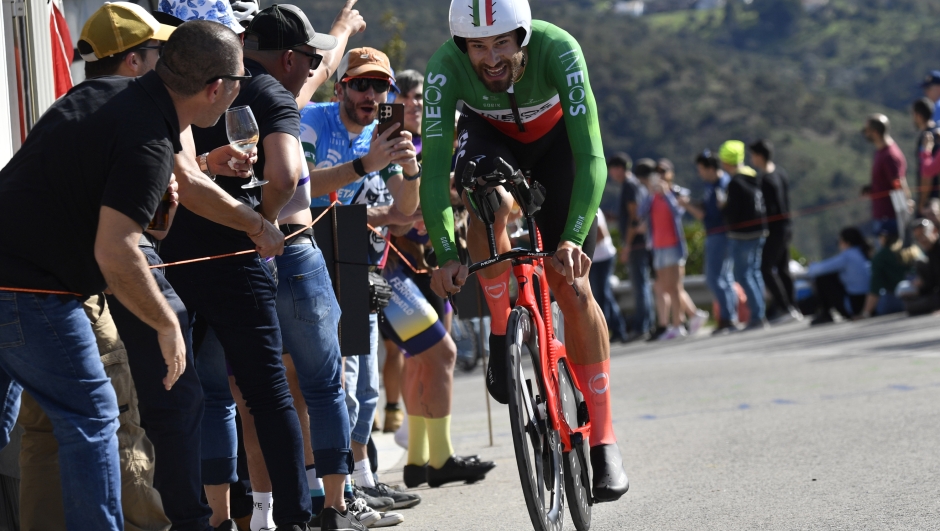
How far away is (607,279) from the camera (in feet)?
49.9

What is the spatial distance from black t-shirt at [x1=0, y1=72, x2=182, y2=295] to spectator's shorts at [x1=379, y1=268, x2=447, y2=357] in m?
2.97

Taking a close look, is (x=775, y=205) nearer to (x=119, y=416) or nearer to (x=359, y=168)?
(x=359, y=168)

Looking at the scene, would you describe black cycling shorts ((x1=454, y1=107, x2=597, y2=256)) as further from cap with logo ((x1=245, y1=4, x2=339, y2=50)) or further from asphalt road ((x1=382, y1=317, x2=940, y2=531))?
asphalt road ((x1=382, y1=317, x2=940, y2=531))

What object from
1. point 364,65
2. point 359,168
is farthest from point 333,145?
point 359,168

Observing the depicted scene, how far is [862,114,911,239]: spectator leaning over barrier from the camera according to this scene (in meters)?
15.0

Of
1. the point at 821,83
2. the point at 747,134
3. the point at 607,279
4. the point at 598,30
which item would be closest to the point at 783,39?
the point at 821,83

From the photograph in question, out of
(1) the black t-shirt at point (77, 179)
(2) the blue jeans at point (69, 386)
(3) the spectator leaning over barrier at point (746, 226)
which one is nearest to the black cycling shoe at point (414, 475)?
(2) the blue jeans at point (69, 386)

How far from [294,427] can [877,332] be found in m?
10.2

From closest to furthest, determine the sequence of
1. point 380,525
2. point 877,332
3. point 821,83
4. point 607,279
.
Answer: point 380,525
point 877,332
point 607,279
point 821,83

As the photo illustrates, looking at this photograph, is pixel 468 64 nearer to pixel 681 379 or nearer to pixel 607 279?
pixel 681 379

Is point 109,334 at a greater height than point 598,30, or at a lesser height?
lesser

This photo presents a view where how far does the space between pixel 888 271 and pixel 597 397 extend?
11073mm

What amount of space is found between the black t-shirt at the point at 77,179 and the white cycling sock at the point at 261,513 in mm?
1676

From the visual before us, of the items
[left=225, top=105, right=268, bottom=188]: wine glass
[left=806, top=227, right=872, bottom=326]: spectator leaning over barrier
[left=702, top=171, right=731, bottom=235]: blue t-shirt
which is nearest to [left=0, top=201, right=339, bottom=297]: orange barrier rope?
[left=225, top=105, right=268, bottom=188]: wine glass
